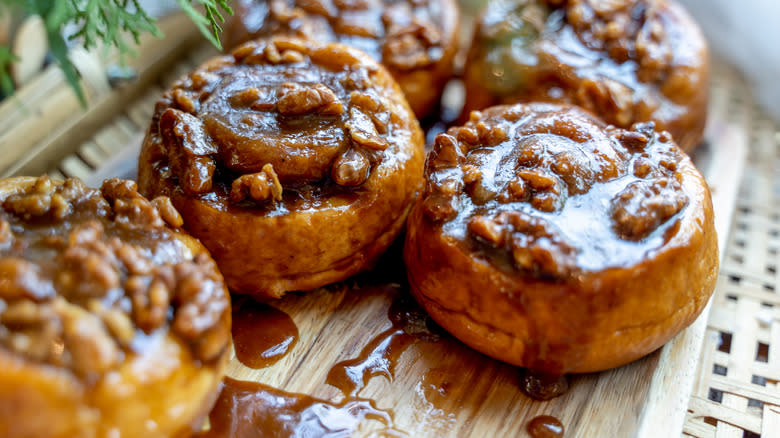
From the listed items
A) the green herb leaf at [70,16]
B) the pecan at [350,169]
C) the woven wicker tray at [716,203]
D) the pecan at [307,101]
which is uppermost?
the green herb leaf at [70,16]

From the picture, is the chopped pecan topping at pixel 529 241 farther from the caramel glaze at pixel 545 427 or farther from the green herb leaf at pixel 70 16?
the green herb leaf at pixel 70 16

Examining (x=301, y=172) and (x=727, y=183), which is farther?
(x=727, y=183)

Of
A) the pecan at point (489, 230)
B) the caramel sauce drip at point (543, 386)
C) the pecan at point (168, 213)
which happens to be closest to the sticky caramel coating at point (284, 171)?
the pecan at point (168, 213)

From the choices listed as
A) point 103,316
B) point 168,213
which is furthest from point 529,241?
point 103,316

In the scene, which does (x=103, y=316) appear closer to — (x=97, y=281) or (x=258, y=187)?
(x=97, y=281)

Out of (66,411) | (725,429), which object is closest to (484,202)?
(725,429)

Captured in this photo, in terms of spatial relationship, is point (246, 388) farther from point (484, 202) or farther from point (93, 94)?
point (93, 94)
